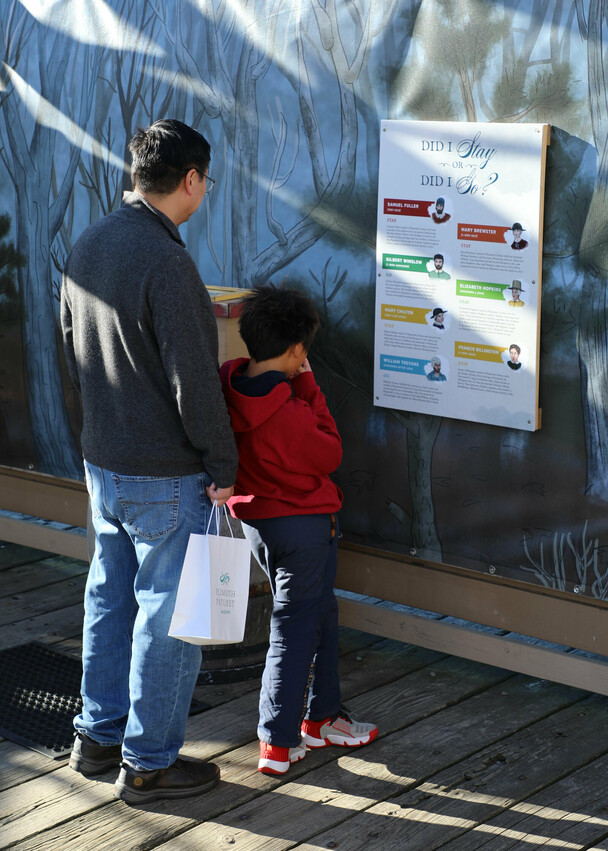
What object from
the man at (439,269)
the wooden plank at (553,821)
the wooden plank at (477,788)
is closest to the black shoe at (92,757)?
the wooden plank at (477,788)

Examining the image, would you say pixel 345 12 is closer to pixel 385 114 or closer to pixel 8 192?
pixel 385 114

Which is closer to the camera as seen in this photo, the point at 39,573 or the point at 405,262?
the point at 405,262

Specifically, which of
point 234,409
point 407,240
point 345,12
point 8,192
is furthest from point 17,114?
point 234,409

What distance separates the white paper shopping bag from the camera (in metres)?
2.99

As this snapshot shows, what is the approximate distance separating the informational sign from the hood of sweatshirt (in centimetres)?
81

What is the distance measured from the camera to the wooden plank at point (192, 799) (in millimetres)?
3064

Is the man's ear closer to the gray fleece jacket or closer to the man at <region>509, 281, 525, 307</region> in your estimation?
the gray fleece jacket

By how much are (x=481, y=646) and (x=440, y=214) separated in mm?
1561

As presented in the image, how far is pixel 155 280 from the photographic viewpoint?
112 inches

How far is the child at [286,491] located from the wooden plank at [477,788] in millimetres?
387

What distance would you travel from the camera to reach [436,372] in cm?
383

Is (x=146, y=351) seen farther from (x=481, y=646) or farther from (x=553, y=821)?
(x=481, y=646)

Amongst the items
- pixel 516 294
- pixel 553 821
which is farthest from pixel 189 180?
pixel 553 821

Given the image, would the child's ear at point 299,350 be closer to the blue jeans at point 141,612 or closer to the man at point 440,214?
the blue jeans at point 141,612
